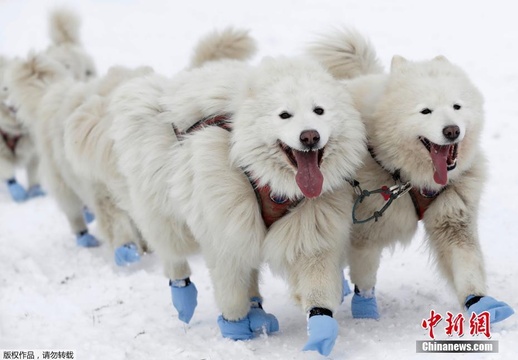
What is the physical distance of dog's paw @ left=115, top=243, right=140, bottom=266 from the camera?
19.6 ft

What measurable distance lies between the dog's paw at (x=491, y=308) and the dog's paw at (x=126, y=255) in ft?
10.4

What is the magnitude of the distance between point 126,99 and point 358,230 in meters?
1.70

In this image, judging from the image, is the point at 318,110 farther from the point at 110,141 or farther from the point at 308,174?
the point at 110,141

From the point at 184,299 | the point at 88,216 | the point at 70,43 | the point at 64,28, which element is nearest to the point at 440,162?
the point at 184,299

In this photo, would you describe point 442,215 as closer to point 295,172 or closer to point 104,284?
point 295,172

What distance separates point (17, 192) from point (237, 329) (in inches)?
229

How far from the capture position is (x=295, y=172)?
355 cm

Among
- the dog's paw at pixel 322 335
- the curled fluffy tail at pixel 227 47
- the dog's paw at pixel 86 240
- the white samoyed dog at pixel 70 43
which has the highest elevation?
the white samoyed dog at pixel 70 43

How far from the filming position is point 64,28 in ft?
37.4

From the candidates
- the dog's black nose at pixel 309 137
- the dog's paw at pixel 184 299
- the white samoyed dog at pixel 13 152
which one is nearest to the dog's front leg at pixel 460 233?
the dog's black nose at pixel 309 137

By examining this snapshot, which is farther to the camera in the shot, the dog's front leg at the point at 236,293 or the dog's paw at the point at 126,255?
the dog's paw at the point at 126,255

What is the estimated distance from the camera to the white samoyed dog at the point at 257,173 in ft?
11.6

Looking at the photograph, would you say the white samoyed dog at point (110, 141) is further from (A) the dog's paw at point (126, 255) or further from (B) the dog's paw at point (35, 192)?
(B) the dog's paw at point (35, 192)

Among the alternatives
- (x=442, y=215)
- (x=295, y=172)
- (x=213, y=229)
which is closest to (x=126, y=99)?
(x=213, y=229)
